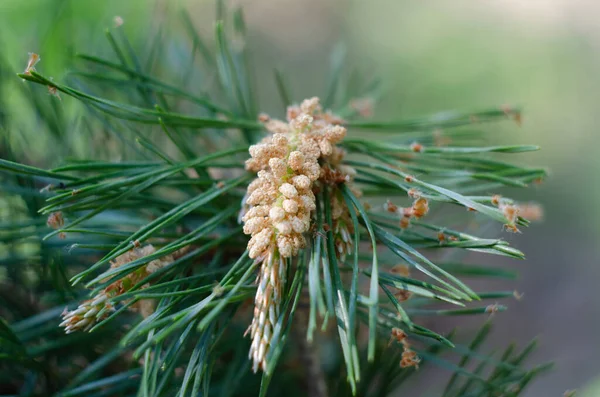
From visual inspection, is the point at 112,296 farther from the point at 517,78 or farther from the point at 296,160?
the point at 517,78

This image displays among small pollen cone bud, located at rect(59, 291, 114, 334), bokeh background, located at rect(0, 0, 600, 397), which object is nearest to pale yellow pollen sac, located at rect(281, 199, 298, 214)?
small pollen cone bud, located at rect(59, 291, 114, 334)

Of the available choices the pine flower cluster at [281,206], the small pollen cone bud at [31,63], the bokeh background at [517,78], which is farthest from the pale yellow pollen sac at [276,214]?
the bokeh background at [517,78]

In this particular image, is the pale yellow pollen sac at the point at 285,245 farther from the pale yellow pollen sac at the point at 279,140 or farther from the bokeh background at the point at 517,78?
the bokeh background at the point at 517,78

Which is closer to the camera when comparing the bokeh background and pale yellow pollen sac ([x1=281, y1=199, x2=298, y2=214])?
pale yellow pollen sac ([x1=281, y1=199, x2=298, y2=214])

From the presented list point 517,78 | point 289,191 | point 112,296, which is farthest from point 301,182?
point 517,78

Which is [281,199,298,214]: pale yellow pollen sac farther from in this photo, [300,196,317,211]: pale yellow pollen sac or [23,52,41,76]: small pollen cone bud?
[23,52,41,76]: small pollen cone bud

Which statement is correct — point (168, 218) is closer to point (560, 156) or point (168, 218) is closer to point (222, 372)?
point (222, 372)

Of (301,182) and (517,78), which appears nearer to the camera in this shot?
(301,182)
